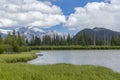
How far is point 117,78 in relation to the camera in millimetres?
27109

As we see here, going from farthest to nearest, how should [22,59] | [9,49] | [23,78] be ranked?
[9,49], [22,59], [23,78]

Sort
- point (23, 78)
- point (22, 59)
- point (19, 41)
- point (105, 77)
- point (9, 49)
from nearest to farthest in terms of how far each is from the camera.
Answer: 1. point (23, 78)
2. point (105, 77)
3. point (22, 59)
4. point (9, 49)
5. point (19, 41)

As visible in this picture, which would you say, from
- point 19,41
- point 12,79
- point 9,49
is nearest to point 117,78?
point 12,79

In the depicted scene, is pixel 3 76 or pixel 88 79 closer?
pixel 3 76

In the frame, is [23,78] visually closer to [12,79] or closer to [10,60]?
[12,79]

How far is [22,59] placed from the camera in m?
76.9

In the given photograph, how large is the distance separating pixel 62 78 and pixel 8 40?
10397cm

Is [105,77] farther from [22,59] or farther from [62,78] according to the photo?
[22,59]

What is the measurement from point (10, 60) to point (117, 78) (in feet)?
150

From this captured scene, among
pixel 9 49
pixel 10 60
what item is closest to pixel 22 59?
pixel 10 60

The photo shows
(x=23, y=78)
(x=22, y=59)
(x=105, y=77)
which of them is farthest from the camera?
(x=22, y=59)

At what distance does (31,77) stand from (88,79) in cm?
595

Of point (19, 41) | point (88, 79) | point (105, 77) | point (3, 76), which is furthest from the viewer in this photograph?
point (19, 41)

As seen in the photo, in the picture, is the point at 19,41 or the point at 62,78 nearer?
the point at 62,78
